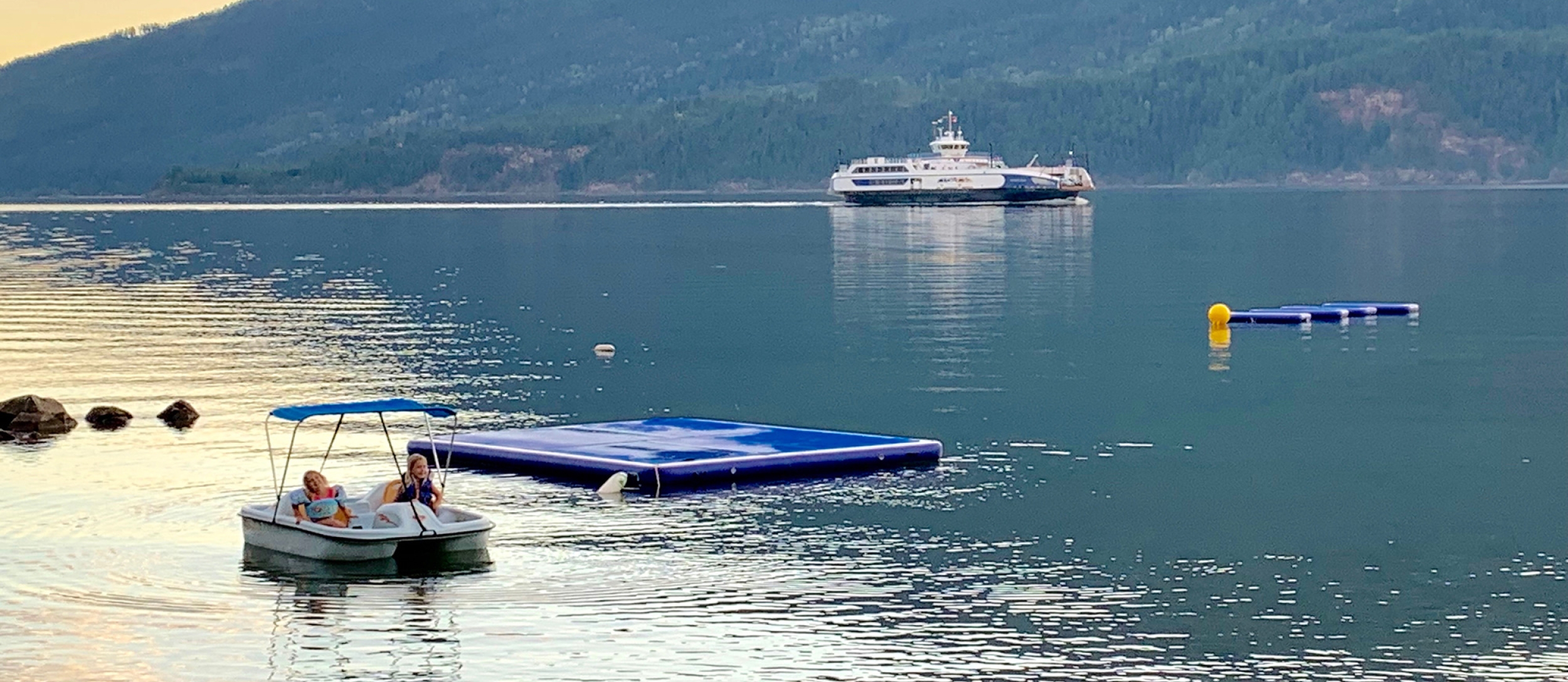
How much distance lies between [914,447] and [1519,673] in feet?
55.3

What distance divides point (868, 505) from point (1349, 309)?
44.1 metres

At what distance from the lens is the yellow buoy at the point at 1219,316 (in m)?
73.6

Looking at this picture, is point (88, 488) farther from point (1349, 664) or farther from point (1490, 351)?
point (1490, 351)

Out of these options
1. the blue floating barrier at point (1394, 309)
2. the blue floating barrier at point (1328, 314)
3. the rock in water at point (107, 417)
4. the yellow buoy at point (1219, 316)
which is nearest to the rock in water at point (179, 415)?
the rock in water at point (107, 417)

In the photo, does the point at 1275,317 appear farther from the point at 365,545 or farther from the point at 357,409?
the point at 365,545

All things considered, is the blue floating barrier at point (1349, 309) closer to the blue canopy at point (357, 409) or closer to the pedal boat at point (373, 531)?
the blue canopy at point (357, 409)

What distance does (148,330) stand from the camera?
2963 inches

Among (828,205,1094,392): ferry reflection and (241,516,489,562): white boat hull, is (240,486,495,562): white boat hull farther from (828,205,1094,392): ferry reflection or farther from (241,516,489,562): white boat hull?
(828,205,1094,392): ferry reflection

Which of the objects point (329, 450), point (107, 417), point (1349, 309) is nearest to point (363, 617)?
point (329, 450)

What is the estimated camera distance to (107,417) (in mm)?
48125

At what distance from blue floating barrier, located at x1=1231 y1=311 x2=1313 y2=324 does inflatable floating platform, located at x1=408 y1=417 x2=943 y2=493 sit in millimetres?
33163

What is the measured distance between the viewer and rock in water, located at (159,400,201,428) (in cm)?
4784

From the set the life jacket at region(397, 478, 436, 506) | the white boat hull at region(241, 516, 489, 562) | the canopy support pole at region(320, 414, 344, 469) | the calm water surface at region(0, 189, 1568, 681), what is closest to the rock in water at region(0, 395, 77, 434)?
the calm water surface at region(0, 189, 1568, 681)

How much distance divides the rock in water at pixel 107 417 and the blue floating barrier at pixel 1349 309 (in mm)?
40631
